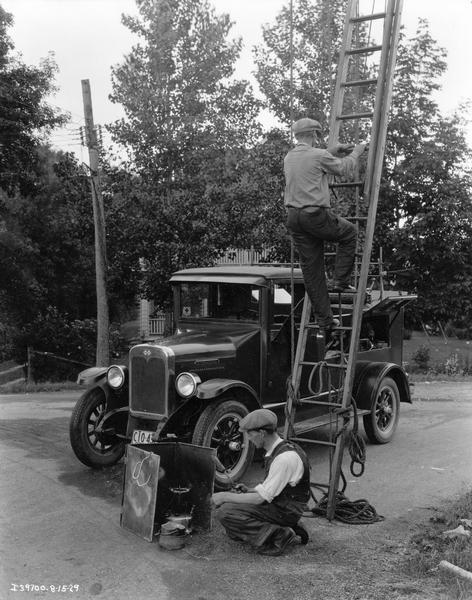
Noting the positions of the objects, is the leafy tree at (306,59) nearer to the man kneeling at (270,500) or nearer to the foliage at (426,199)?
the foliage at (426,199)

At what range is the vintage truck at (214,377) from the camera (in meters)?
6.84

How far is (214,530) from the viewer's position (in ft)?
18.3

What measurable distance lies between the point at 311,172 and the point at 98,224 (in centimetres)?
1030

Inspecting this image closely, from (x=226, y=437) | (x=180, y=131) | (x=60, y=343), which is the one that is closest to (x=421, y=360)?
(x=180, y=131)

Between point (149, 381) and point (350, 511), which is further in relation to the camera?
point (149, 381)

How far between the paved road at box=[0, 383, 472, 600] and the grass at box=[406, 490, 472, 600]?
0.30 meters

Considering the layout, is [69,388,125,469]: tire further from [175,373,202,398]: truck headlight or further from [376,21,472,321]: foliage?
[376,21,472,321]: foliage

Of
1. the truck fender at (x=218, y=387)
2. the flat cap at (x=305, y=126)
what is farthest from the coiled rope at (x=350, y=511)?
the flat cap at (x=305, y=126)

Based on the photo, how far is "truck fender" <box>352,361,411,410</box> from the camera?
846 centimetres

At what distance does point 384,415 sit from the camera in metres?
8.88

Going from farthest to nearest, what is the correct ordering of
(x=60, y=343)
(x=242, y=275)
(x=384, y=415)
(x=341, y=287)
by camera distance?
(x=60, y=343), (x=384, y=415), (x=242, y=275), (x=341, y=287)

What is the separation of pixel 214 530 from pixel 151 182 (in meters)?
12.2

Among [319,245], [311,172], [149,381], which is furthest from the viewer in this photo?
[149,381]

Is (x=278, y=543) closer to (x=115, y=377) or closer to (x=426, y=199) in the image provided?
(x=115, y=377)
